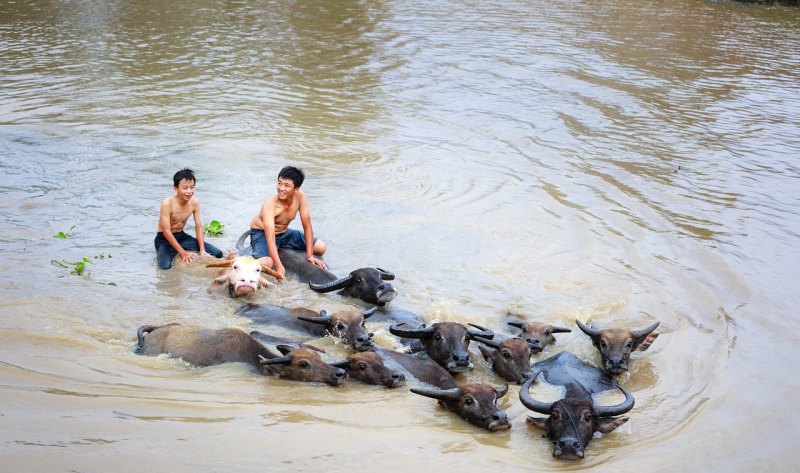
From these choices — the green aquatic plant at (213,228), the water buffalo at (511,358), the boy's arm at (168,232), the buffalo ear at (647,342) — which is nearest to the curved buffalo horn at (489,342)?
the water buffalo at (511,358)

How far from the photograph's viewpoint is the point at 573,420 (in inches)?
213

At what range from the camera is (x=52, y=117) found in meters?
13.9

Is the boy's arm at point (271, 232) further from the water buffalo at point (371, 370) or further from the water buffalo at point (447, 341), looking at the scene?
the water buffalo at point (371, 370)

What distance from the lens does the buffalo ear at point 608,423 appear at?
5.60m

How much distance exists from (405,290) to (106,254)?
3195mm

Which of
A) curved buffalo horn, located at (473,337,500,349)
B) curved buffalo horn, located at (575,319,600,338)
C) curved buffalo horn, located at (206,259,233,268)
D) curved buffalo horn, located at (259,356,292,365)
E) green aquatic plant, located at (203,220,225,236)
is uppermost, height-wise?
curved buffalo horn, located at (259,356,292,365)

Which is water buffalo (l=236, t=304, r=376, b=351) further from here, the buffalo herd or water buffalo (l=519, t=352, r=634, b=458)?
water buffalo (l=519, t=352, r=634, b=458)

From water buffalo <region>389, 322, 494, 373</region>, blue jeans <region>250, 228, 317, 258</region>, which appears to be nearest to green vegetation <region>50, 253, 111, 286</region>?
blue jeans <region>250, 228, 317, 258</region>

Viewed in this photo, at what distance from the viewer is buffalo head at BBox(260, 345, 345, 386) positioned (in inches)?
240

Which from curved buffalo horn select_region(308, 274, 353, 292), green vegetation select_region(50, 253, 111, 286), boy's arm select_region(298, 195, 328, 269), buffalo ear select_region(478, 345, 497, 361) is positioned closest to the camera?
buffalo ear select_region(478, 345, 497, 361)

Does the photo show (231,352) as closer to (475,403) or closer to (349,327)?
(349,327)

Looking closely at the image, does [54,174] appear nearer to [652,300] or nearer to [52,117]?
[52,117]

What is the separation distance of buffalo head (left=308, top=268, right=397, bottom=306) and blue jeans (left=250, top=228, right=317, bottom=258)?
1139 mm

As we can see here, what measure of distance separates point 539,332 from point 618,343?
710mm
